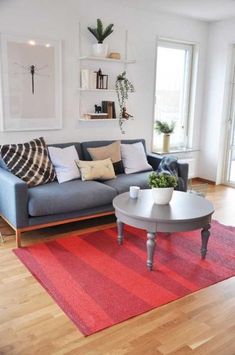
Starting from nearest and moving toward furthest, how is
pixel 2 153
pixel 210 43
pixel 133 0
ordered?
pixel 2 153
pixel 133 0
pixel 210 43

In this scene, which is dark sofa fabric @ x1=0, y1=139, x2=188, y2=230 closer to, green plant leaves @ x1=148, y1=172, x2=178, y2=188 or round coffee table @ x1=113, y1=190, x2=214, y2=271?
round coffee table @ x1=113, y1=190, x2=214, y2=271

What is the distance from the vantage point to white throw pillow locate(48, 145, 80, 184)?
3785mm

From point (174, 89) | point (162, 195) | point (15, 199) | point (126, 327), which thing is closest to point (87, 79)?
point (174, 89)

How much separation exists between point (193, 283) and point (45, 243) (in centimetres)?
142

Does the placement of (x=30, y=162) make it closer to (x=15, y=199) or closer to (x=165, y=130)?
(x=15, y=199)

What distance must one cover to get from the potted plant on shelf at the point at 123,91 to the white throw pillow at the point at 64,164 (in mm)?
1156

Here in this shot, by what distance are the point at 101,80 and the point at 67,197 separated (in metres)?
1.76

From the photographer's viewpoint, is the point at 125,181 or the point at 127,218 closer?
the point at 127,218

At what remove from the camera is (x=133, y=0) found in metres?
4.24

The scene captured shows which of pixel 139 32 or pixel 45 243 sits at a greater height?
→ pixel 139 32

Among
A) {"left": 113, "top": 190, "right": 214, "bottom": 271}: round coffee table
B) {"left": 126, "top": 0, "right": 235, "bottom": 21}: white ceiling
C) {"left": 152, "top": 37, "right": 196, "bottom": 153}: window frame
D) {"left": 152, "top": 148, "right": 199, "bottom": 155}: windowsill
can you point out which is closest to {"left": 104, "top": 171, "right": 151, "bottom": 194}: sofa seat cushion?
{"left": 113, "top": 190, "right": 214, "bottom": 271}: round coffee table

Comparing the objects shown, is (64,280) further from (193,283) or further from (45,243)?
(193,283)

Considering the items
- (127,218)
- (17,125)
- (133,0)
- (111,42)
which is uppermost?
(133,0)

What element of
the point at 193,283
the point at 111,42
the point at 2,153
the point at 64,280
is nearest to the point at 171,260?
the point at 193,283
